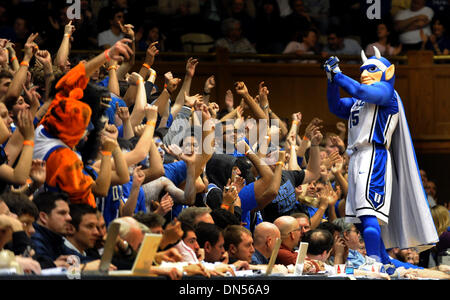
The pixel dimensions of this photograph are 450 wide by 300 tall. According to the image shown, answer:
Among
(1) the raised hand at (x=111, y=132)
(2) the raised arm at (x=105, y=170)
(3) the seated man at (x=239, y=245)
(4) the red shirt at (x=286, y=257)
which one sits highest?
(1) the raised hand at (x=111, y=132)

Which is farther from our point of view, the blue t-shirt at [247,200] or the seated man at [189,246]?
the blue t-shirt at [247,200]

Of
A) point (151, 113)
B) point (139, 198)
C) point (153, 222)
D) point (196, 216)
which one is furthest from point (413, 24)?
point (153, 222)

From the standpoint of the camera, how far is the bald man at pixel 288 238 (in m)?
6.01

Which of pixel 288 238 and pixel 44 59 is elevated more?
pixel 44 59

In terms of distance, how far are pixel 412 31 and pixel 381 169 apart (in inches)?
237

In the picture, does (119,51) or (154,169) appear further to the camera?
(154,169)

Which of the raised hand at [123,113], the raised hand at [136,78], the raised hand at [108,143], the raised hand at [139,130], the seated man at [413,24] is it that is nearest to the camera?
the raised hand at [108,143]

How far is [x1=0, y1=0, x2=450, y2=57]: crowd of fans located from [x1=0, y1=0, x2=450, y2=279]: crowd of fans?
7.42 ft

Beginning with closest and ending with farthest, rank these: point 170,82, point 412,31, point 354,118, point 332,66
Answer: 1. point 332,66
2. point 354,118
3. point 170,82
4. point 412,31

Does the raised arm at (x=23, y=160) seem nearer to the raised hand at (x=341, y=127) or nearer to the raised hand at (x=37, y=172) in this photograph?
the raised hand at (x=37, y=172)

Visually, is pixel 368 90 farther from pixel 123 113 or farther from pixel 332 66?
pixel 123 113

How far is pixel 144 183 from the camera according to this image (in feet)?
18.5

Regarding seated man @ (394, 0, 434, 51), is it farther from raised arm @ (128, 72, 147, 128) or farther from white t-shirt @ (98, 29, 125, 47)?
raised arm @ (128, 72, 147, 128)

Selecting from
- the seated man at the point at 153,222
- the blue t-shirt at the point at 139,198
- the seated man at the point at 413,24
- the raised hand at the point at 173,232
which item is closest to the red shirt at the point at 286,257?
the blue t-shirt at the point at 139,198
